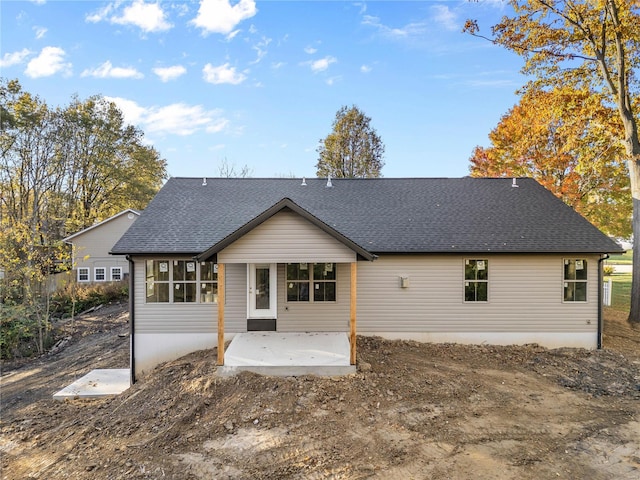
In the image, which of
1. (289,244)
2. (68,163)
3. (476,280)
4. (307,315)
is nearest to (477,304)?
(476,280)

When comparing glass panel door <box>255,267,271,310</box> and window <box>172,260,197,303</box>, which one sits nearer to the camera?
window <box>172,260,197,303</box>

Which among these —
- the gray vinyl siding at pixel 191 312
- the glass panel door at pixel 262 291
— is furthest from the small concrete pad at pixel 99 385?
the glass panel door at pixel 262 291

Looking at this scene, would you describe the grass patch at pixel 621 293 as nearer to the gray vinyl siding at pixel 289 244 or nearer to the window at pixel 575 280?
the window at pixel 575 280

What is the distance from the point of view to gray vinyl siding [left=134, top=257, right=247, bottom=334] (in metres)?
9.01

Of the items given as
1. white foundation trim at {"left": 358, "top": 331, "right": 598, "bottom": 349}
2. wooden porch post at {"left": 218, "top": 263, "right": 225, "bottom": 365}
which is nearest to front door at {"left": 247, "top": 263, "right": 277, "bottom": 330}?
wooden porch post at {"left": 218, "top": 263, "right": 225, "bottom": 365}

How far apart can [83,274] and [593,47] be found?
29.2 metres

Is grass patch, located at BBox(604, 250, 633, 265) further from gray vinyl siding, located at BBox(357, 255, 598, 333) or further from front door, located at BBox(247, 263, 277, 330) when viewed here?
front door, located at BBox(247, 263, 277, 330)

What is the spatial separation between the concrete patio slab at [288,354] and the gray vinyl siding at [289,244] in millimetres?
2121

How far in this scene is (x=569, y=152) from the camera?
17.5m

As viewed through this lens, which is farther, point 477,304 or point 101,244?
point 101,244

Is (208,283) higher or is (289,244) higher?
(289,244)

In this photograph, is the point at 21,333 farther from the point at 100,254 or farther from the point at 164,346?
the point at 100,254

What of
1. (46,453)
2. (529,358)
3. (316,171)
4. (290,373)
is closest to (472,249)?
(529,358)

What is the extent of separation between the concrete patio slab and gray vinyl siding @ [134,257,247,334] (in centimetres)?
65
